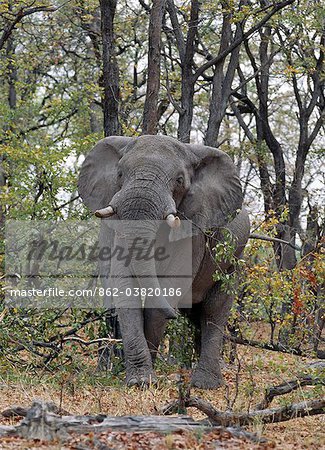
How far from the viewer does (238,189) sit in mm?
11094

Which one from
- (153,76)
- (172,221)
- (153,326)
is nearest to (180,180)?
(172,221)

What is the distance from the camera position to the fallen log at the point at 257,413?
639cm

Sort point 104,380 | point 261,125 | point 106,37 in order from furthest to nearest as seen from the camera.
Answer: point 261,125 < point 106,37 < point 104,380

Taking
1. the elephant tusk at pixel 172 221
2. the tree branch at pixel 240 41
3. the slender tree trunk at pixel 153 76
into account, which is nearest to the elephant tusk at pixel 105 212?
the elephant tusk at pixel 172 221

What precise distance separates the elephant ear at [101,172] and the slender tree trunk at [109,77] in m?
1.65

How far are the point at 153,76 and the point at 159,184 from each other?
3.08 metres

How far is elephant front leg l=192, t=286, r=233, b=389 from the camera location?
10664 millimetres

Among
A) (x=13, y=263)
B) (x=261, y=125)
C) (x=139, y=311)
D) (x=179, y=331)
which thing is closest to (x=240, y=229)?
(x=179, y=331)

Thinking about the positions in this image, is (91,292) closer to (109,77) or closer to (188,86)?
(109,77)

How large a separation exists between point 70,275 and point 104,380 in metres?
3.75

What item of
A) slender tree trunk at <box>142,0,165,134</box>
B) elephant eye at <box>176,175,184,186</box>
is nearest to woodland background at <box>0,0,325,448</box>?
slender tree trunk at <box>142,0,165,134</box>

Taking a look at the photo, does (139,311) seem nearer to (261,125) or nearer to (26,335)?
(26,335)

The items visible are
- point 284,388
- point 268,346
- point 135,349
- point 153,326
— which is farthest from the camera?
point 268,346

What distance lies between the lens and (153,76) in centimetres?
1213
